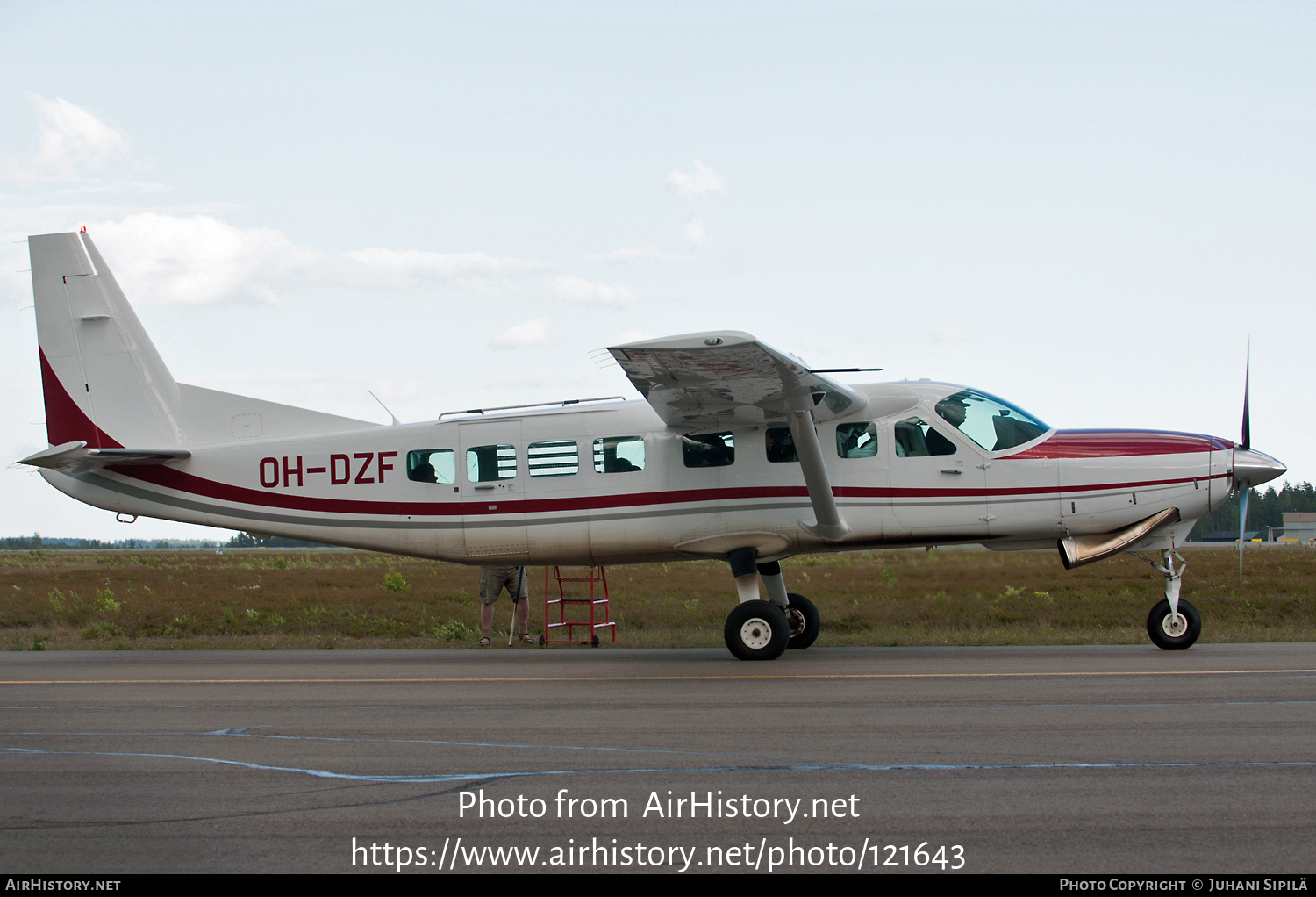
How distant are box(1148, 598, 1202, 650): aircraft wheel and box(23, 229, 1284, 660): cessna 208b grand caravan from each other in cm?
3

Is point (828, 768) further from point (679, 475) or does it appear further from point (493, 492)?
point (493, 492)

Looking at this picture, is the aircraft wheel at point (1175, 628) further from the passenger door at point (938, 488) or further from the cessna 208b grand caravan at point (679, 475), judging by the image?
the passenger door at point (938, 488)

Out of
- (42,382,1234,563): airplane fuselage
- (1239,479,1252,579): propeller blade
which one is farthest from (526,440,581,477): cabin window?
(1239,479,1252,579): propeller blade

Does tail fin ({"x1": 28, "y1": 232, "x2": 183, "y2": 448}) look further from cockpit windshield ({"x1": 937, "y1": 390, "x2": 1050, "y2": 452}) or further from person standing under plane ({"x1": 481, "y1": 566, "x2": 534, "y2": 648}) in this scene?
cockpit windshield ({"x1": 937, "y1": 390, "x2": 1050, "y2": 452})

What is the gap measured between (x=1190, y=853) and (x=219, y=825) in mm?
4328

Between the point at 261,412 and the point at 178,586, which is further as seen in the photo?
the point at 178,586

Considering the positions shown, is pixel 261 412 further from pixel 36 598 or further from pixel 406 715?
pixel 36 598

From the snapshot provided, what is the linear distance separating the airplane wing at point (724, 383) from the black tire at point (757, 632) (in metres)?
2.28

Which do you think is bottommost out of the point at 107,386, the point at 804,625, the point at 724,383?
the point at 804,625

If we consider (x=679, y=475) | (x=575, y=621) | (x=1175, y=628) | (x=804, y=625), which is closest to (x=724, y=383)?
(x=679, y=475)

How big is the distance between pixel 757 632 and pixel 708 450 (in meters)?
2.34

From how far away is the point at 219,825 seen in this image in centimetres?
502

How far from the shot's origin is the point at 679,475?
521 inches
